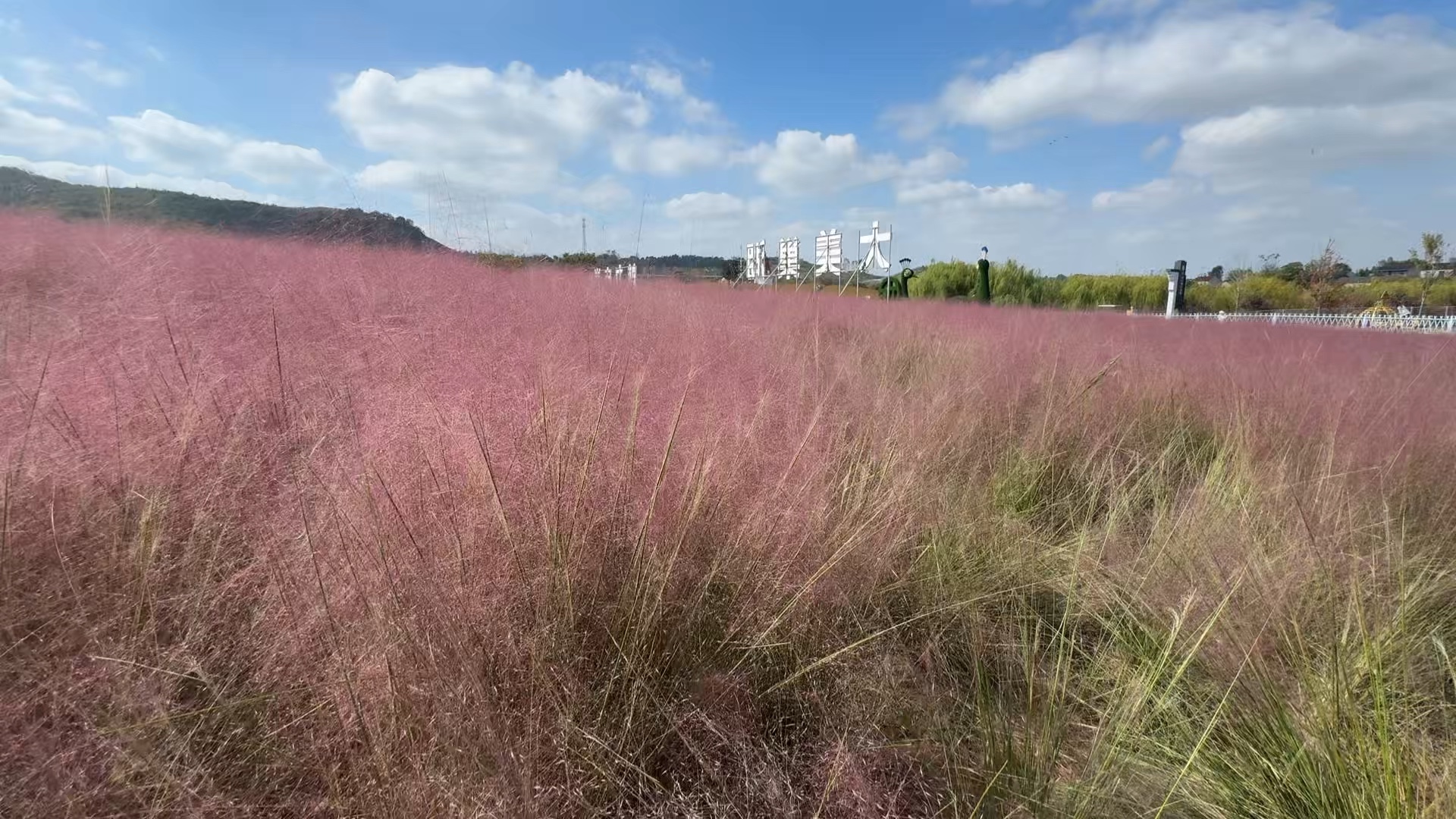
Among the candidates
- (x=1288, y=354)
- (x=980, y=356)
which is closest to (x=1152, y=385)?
(x=980, y=356)

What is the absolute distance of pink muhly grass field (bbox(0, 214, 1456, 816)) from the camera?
35.7 inches

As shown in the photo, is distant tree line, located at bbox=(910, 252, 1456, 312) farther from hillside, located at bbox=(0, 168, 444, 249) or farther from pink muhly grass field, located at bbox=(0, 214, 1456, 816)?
pink muhly grass field, located at bbox=(0, 214, 1456, 816)

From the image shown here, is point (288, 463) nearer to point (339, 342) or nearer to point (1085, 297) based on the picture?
point (339, 342)

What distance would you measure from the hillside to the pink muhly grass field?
186 centimetres

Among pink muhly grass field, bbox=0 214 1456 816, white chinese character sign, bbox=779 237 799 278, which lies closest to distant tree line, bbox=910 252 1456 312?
white chinese character sign, bbox=779 237 799 278

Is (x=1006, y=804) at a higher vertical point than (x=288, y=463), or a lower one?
lower

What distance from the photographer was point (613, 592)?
1156mm

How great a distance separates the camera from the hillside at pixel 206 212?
3.54m

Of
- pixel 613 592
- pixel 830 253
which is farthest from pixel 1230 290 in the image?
pixel 613 592

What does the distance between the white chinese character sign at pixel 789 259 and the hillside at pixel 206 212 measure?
791 cm

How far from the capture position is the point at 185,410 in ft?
4.67

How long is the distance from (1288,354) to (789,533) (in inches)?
170

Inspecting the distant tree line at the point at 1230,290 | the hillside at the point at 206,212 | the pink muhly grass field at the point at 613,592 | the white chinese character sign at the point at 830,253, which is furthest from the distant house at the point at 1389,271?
the hillside at the point at 206,212

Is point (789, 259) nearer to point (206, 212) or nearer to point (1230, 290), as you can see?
point (206, 212)
